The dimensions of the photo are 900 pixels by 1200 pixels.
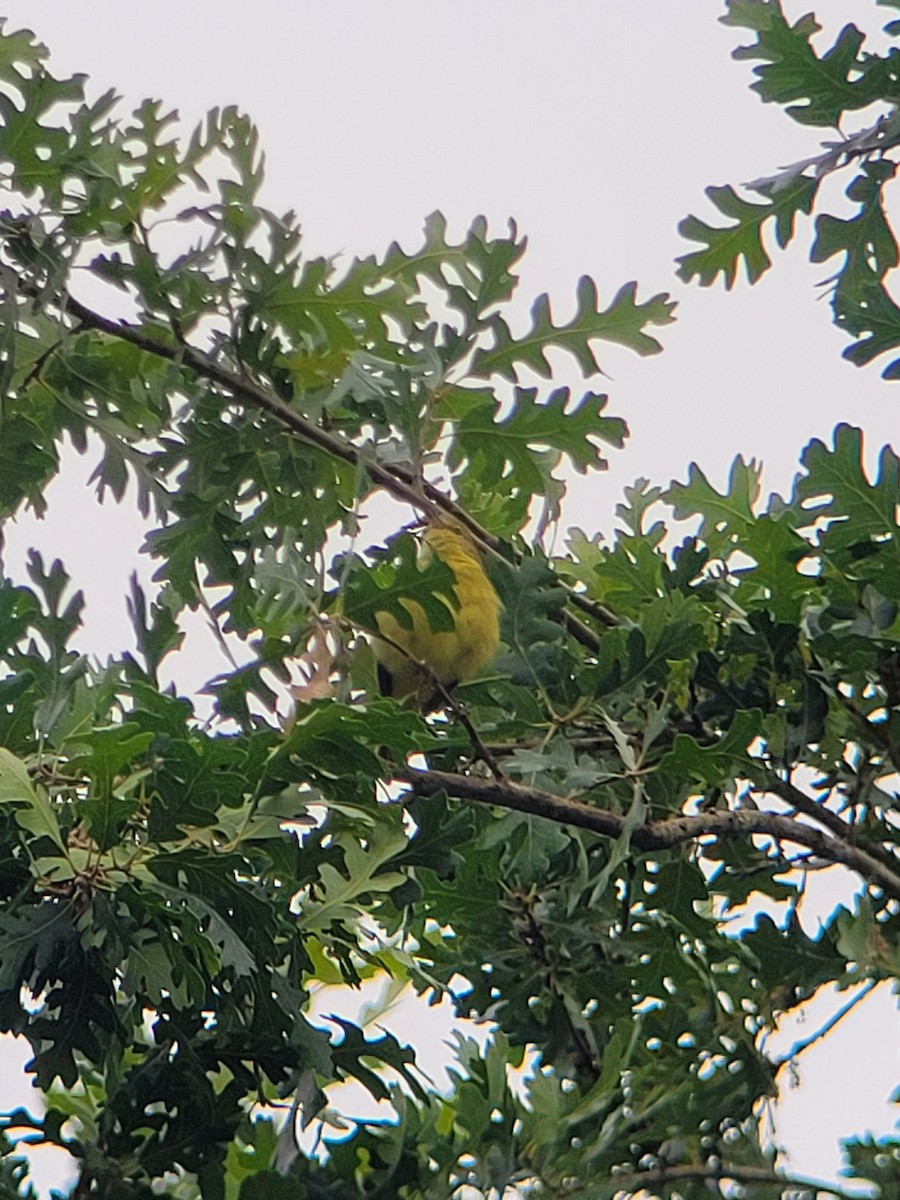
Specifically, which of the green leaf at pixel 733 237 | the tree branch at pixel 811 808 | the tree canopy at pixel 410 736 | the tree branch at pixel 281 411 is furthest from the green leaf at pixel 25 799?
the green leaf at pixel 733 237

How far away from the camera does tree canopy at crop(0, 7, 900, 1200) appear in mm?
1587

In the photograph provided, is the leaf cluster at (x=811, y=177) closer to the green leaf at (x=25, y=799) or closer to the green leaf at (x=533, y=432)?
the green leaf at (x=533, y=432)

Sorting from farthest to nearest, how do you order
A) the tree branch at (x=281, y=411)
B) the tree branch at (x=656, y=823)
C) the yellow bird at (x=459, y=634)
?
the yellow bird at (x=459, y=634) < the tree branch at (x=281, y=411) < the tree branch at (x=656, y=823)

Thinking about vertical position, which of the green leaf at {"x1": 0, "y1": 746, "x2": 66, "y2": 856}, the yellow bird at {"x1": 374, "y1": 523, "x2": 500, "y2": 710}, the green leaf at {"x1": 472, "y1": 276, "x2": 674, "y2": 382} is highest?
the green leaf at {"x1": 472, "y1": 276, "x2": 674, "y2": 382}

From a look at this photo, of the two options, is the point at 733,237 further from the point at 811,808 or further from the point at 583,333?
the point at 811,808

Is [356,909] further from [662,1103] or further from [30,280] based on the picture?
[30,280]

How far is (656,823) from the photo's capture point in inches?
71.1

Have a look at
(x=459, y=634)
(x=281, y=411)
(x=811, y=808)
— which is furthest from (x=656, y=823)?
(x=281, y=411)

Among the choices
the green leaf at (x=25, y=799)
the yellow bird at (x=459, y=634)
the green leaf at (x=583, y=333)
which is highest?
the green leaf at (x=583, y=333)

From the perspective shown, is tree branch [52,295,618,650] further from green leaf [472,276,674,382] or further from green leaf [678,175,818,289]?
green leaf [678,175,818,289]

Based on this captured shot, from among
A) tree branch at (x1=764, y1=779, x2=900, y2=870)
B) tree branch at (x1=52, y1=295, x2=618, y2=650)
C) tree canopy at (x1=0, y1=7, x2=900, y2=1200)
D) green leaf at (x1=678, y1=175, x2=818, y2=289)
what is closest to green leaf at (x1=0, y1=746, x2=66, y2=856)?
tree canopy at (x1=0, y1=7, x2=900, y2=1200)

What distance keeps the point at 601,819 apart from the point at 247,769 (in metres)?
0.40

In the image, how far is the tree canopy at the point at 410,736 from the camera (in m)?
1.59

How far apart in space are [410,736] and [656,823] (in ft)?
1.16
